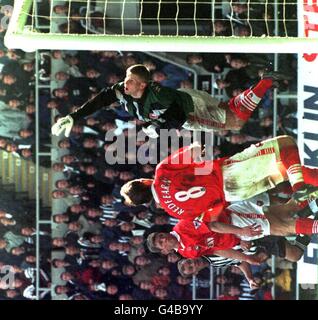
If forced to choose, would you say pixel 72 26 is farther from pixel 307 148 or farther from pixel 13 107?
pixel 307 148

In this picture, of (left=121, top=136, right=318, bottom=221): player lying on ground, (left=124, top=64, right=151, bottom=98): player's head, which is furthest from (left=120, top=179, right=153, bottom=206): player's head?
(left=124, top=64, right=151, bottom=98): player's head

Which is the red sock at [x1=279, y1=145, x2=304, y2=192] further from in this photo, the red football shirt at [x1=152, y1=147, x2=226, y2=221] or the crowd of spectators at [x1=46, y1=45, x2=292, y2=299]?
the red football shirt at [x1=152, y1=147, x2=226, y2=221]

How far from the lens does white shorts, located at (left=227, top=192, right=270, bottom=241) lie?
4.35m

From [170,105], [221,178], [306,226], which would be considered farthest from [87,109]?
[306,226]

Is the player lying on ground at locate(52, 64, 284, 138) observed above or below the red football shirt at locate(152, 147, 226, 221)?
above

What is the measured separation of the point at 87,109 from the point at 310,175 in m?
1.71

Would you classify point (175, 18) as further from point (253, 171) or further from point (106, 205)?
point (106, 205)

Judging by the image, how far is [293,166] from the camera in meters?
4.26

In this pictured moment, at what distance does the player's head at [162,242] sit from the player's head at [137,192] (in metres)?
0.30

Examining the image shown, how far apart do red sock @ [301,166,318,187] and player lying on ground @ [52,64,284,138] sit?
22.7 inches

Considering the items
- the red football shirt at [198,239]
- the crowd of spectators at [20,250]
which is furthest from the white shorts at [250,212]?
the crowd of spectators at [20,250]

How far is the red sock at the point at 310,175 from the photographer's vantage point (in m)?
4.26

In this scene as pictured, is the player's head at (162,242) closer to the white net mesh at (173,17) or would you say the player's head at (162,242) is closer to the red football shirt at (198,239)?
the red football shirt at (198,239)
